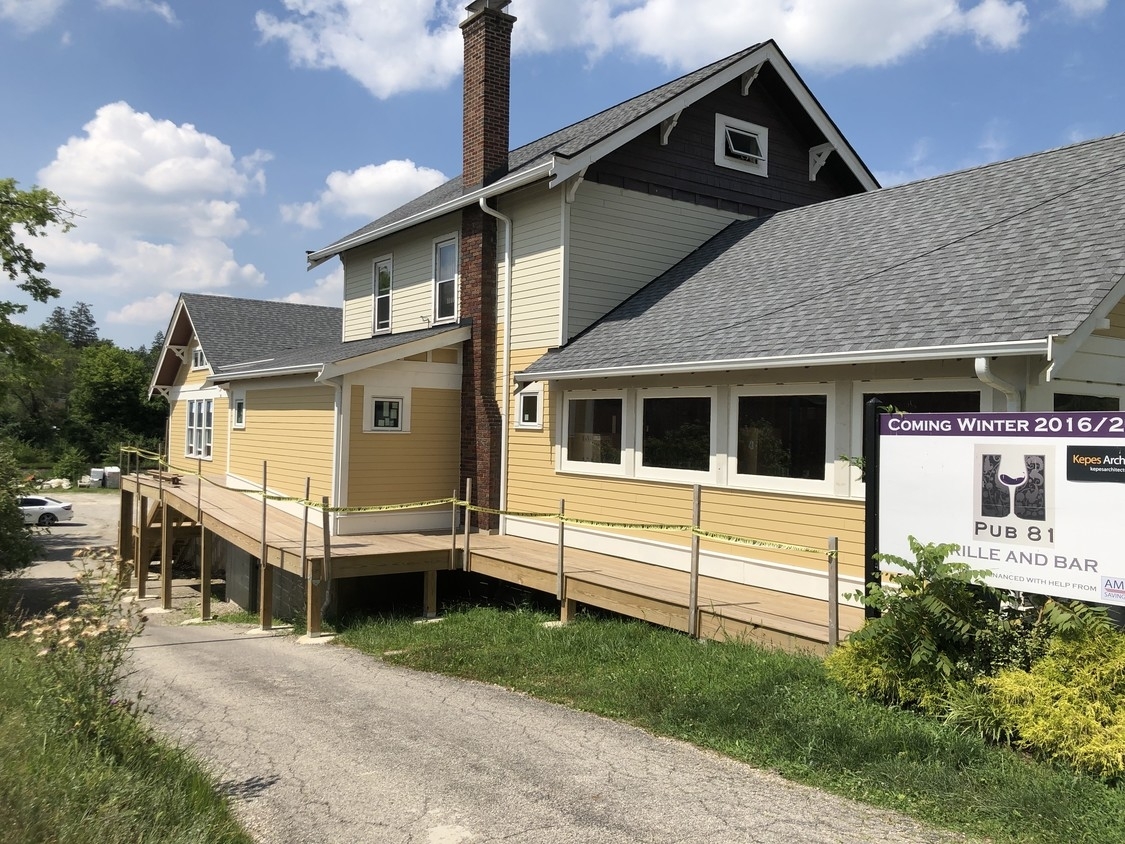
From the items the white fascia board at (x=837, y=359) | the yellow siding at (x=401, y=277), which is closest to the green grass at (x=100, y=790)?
the white fascia board at (x=837, y=359)

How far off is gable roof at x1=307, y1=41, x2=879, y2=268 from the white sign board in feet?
25.6

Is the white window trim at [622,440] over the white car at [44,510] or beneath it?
over

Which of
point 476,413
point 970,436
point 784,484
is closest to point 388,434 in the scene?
point 476,413

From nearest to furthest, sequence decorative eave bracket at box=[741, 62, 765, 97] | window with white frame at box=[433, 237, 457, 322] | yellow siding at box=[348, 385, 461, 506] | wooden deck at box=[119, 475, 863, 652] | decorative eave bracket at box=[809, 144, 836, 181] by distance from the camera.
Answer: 1. wooden deck at box=[119, 475, 863, 652]
2. yellow siding at box=[348, 385, 461, 506]
3. decorative eave bracket at box=[741, 62, 765, 97]
4. window with white frame at box=[433, 237, 457, 322]
5. decorative eave bracket at box=[809, 144, 836, 181]

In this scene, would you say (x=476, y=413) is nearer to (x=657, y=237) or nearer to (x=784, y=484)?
(x=657, y=237)

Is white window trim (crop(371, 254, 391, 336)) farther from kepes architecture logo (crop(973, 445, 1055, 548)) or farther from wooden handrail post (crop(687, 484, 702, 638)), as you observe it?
kepes architecture logo (crop(973, 445, 1055, 548))

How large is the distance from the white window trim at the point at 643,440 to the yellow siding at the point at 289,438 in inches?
228

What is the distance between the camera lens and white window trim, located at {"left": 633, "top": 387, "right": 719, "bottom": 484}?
433 inches

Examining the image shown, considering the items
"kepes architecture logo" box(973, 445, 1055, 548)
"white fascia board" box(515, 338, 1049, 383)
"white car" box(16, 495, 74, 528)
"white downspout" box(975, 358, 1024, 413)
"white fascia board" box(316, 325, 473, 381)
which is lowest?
"white car" box(16, 495, 74, 528)

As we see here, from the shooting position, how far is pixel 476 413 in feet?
50.2

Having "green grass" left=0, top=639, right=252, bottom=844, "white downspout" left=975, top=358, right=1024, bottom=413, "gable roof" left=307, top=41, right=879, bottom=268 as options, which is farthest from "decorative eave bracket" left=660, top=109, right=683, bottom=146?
"green grass" left=0, top=639, right=252, bottom=844

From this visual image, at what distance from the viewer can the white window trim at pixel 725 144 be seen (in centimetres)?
1559

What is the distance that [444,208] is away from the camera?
1546cm

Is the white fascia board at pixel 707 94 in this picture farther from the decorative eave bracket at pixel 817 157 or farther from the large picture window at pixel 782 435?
the large picture window at pixel 782 435
